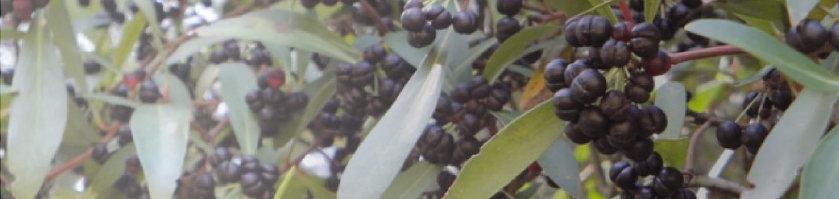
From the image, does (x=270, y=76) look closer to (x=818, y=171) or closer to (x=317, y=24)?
(x=317, y=24)

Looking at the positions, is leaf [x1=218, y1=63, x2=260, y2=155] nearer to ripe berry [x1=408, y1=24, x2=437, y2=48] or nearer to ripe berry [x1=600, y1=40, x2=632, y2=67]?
ripe berry [x1=408, y1=24, x2=437, y2=48]

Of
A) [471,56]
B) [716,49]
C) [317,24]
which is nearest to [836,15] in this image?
[716,49]

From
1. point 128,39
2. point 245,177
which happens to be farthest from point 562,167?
point 128,39

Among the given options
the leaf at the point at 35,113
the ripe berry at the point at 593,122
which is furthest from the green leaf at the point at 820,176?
the leaf at the point at 35,113

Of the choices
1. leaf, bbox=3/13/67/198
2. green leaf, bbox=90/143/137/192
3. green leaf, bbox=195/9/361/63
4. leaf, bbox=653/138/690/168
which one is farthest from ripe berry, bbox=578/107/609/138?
green leaf, bbox=90/143/137/192

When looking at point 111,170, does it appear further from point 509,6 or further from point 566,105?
point 566,105

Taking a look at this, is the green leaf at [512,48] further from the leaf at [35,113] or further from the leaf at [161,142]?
the leaf at [35,113]

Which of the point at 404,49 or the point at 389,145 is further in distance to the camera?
the point at 404,49
